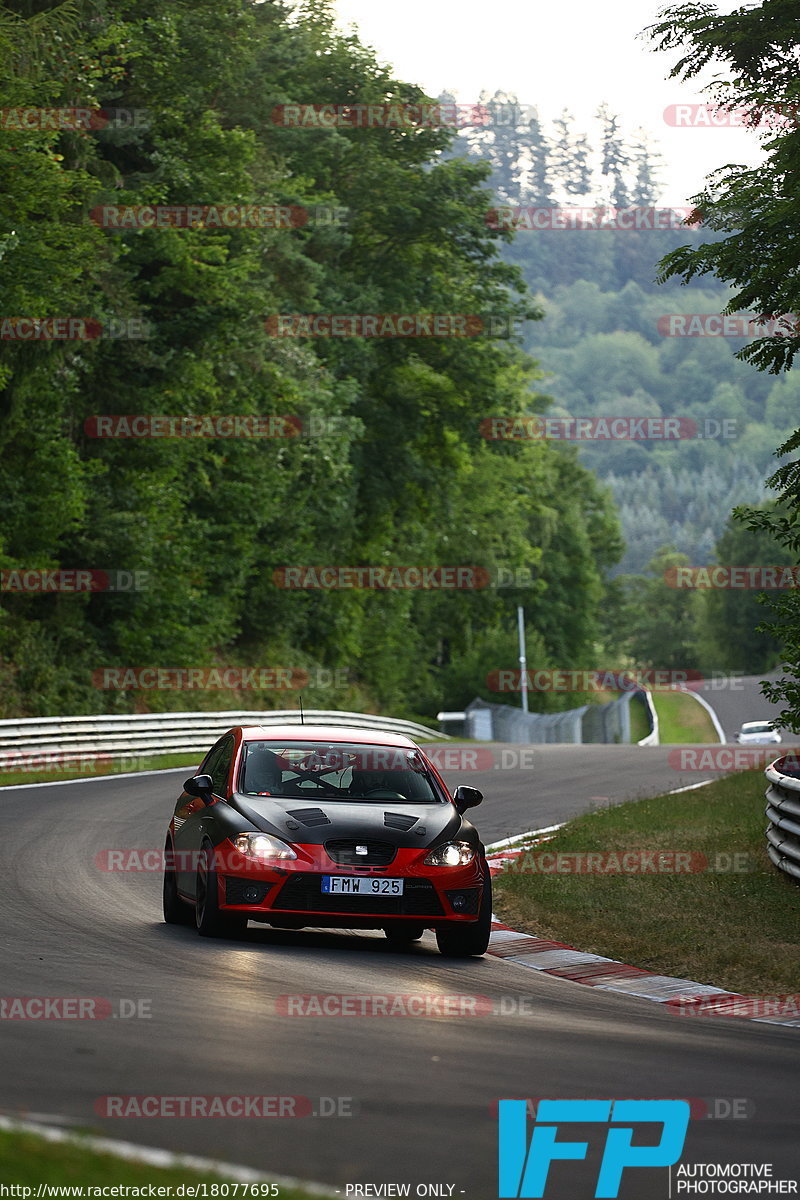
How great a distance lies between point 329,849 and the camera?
1100cm

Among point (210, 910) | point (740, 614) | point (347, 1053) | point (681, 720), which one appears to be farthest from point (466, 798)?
point (740, 614)

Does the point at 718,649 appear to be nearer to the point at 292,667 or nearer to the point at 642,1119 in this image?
the point at 292,667

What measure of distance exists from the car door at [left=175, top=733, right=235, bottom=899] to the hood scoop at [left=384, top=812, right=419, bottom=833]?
125 centimetres

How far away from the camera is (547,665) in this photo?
302 ft

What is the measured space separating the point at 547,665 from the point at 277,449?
4807 cm

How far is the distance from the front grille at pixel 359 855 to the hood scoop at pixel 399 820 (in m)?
0.20

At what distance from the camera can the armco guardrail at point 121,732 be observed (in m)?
28.7

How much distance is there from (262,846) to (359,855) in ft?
2.08

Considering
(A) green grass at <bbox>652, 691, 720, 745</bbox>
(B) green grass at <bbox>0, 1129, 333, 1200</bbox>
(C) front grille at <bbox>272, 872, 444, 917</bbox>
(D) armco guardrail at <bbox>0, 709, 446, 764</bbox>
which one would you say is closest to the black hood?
(C) front grille at <bbox>272, 872, 444, 917</bbox>

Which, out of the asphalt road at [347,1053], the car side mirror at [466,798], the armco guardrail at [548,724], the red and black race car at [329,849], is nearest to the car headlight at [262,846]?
the red and black race car at [329,849]

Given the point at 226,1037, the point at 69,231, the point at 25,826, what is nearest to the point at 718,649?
the point at 69,231

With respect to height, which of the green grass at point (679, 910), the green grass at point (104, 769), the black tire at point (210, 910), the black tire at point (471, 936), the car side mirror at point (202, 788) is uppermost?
the car side mirror at point (202, 788)

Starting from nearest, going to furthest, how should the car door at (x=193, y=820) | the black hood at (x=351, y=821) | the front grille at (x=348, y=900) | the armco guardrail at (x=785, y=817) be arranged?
the front grille at (x=348, y=900)
the black hood at (x=351, y=821)
the car door at (x=193, y=820)
the armco guardrail at (x=785, y=817)

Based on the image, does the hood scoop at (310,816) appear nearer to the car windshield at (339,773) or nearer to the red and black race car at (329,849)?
the red and black race car at (329,849)
